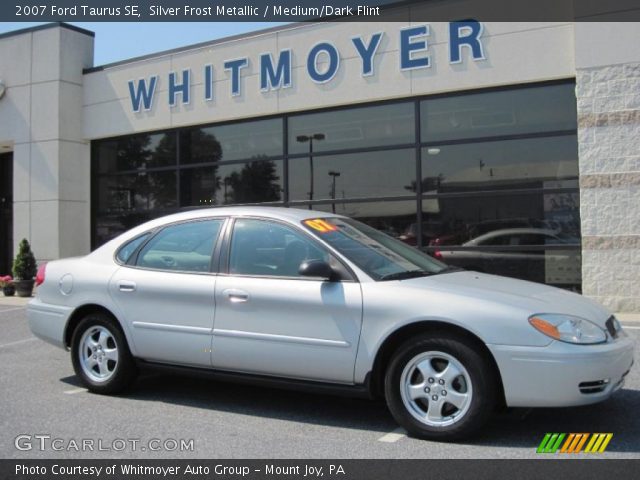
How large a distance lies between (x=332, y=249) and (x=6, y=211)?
1603 centimetres

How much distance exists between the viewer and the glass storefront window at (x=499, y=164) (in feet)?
35.4

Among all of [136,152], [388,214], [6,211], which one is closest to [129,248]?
[388,214]

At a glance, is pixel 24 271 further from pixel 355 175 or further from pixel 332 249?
pixel 332 249

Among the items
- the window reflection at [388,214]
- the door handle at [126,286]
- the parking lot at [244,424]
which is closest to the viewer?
the parking lot at [244,424]

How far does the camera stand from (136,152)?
15703mm

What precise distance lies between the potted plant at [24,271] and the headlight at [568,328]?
44.3 ft

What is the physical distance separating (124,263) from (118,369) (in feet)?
2.97

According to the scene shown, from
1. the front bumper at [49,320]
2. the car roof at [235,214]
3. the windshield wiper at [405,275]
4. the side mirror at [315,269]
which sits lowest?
the front bumper at [49,320]

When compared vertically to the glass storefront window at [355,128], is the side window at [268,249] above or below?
below

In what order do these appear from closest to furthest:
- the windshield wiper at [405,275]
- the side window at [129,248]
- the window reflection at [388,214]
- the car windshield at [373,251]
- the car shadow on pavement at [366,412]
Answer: the car shadow on pavement at [366,412]
the windshield wiper at [405,275]
the car windshield at [373,251]
the side window at [129,248]
the window reflection at [388,214]

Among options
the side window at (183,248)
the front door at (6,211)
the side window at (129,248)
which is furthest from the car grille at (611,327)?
the front door at (6,211)

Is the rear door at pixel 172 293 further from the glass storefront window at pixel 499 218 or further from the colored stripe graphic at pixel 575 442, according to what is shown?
the glass storefront window at pixel 499 218
